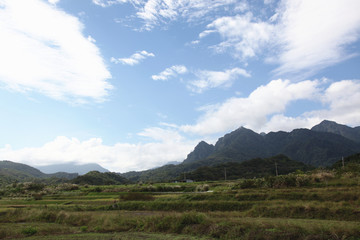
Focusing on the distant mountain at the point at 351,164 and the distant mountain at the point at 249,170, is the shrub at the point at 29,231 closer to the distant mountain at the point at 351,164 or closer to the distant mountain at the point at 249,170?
the distant mountain at the point at 351,164

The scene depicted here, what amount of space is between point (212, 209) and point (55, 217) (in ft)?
55.7

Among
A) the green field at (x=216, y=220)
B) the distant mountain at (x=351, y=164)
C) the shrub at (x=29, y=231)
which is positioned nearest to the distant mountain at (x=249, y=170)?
the distant mountain at (x=351, y=164)

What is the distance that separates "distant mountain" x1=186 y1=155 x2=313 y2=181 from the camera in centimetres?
11925

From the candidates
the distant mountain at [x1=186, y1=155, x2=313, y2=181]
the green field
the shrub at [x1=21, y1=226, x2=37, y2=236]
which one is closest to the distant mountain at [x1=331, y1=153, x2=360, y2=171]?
the green field

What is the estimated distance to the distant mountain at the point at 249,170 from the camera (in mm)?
119250

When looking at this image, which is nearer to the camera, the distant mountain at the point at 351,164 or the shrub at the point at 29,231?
the shrub at the point at 29,231

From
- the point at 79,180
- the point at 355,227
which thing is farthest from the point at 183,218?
the point at 79,180

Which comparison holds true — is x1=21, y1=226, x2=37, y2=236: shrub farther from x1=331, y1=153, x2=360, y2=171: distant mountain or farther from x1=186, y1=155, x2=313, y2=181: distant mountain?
x1=186, y1=155, x2=313, y2=181: distant mountain

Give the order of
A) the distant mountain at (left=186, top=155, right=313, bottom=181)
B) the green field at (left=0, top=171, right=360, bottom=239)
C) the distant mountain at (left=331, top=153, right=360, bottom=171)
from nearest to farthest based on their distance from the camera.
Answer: the green field at (left=0, top=171, right=360, bottom=239)
the distant mountain at (left=331, top=153, right=360, bottom=171)
the distant mountain at (left=186, top=155, right=313, bottom=181)

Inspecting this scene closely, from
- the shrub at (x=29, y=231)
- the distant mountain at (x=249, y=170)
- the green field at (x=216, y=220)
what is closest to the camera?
the green field at (x=216, y=220)

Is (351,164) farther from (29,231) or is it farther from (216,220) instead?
(29,231)

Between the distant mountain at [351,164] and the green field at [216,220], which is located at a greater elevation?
the distant mountain at [351,164]

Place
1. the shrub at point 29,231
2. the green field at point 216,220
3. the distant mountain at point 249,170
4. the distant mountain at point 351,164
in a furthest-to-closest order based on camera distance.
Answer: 1. the distant mountain at point 249,170
2. the distant mountain at point 351,164
3. the shrub at point 29,231
4. the green field at point 216,220

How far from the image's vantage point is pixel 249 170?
13575 cm
